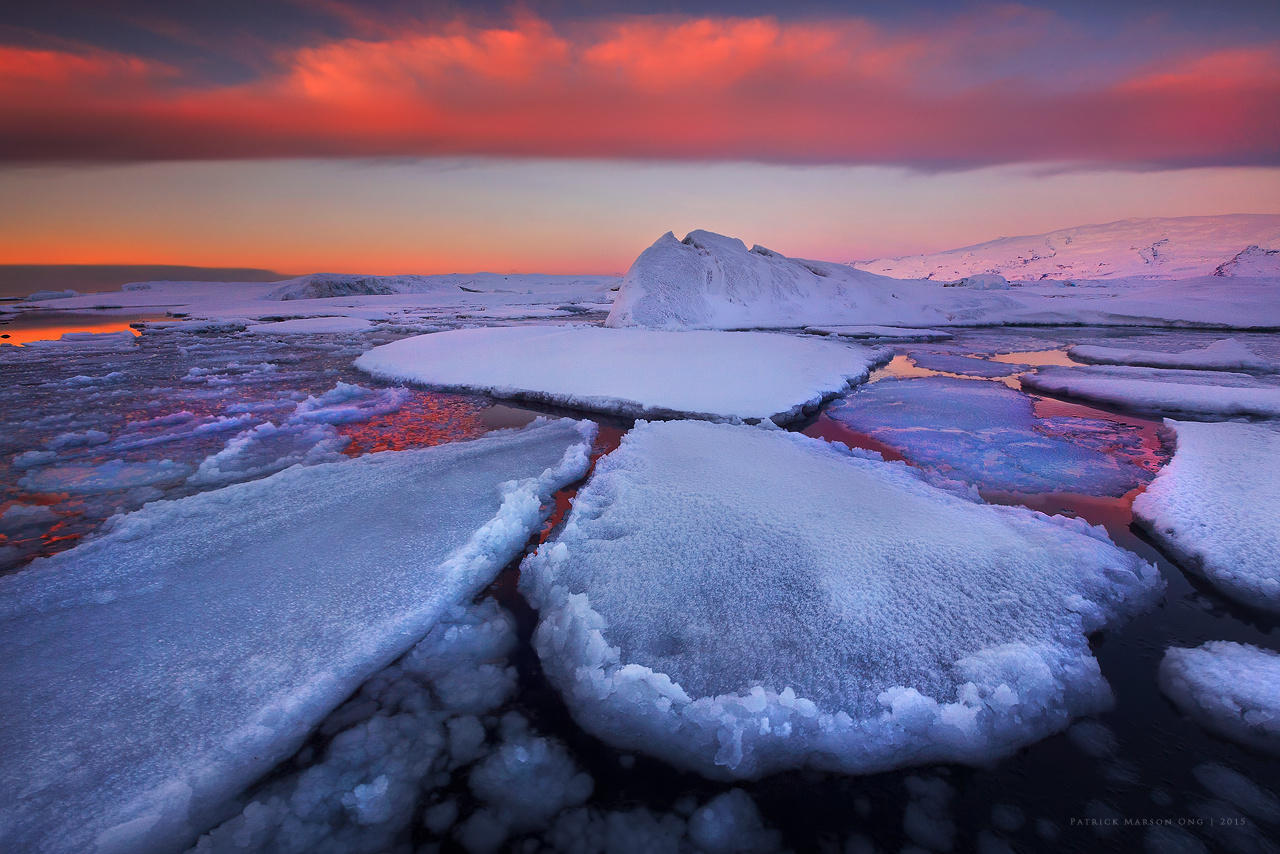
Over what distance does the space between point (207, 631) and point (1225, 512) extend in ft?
14.0

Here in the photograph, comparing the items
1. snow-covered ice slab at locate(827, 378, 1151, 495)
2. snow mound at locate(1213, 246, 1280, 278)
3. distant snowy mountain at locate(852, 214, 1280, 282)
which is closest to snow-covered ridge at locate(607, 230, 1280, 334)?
snow-covered ice slab at locate(827, 378, 1151, 495)

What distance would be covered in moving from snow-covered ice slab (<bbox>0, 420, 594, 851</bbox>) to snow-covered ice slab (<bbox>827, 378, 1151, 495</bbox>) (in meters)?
2.80

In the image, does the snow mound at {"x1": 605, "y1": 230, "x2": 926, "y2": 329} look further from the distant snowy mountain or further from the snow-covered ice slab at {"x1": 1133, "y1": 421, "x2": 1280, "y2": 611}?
the distant snowy mountain

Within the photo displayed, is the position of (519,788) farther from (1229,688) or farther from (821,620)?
(1229,688)

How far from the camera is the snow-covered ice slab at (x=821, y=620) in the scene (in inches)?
56.8

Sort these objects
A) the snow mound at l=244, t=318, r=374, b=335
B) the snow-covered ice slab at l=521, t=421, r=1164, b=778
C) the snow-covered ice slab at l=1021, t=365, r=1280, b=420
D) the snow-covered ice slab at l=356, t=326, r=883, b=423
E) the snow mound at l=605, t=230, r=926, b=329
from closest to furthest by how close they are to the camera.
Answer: the snow-covered ice slab at l=521, t=421, r=1164, b=778
the snow-covered ice slab at l=1021, t=365, r=1280, b=420
the snow-covered ice slab at l=356, t=326, r=883, b=423
the snow mound at l=605, t=230, r=926, b=329
the snow mound at l=244, t=318, r=374, b=335

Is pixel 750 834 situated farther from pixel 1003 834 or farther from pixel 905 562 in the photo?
pixel 905 562

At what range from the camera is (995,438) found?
4.09 m

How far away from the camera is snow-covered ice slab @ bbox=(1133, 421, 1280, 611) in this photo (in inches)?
81.0

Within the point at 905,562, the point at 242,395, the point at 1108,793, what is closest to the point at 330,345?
the point at 242,395

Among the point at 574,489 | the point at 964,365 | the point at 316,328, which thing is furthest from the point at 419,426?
the point at 316,328

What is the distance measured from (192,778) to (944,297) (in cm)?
1809

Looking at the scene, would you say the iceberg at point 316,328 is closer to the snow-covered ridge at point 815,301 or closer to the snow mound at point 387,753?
the snow-covered ridge at point 815,301

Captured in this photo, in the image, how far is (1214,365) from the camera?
283 inches
